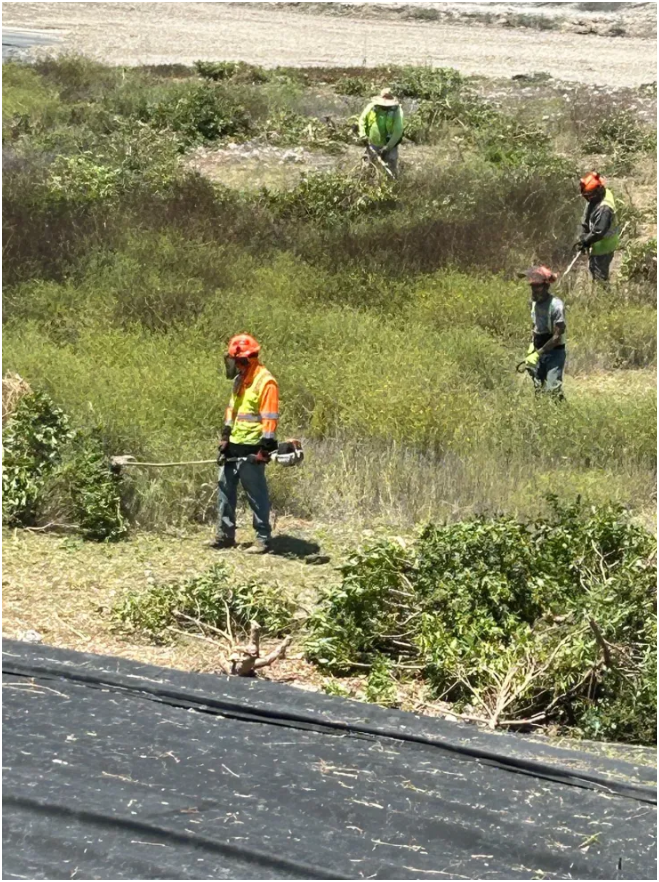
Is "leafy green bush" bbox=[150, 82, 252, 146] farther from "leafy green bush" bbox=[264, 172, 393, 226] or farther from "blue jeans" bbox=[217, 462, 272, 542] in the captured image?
"blue jeans" bbox=[217, 462, 272, 542]

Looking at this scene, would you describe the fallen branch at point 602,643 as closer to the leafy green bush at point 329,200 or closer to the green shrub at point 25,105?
the leafy green bush at point 329,200

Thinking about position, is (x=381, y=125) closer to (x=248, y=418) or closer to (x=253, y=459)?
(x=248, y=418)

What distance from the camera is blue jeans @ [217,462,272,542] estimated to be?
9.25 meters

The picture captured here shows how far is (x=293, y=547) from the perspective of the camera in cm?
959

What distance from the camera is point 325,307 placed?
14.6m

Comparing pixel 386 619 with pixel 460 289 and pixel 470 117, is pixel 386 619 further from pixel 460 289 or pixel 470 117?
pixel 470 117

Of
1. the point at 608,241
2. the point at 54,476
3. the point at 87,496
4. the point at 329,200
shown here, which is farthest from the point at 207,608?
the point at 329,200

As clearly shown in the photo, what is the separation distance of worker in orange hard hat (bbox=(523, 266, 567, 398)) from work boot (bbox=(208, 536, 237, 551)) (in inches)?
138

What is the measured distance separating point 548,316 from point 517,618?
450cm

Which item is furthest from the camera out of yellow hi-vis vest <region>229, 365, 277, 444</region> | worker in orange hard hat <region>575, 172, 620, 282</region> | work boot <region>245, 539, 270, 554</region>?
worker in orange hard hat <region>575, 172, 620, 282</region>

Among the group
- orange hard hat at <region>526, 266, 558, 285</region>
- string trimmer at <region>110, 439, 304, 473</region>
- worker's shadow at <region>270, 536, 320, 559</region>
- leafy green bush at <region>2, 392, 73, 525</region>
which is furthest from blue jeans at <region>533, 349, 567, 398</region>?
leafy green bush at <region>2, 392, 73, 525</region>

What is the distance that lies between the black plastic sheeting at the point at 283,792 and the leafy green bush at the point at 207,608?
74.9 inches

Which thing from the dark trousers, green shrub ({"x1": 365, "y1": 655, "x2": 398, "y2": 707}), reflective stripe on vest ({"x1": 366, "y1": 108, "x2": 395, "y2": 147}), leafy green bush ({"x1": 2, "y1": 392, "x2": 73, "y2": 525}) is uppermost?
reflective stripe on vest ({"x1": 366, "y1": 108, "x2": 395, "y2": 147})

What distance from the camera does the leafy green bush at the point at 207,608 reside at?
8141 mm
